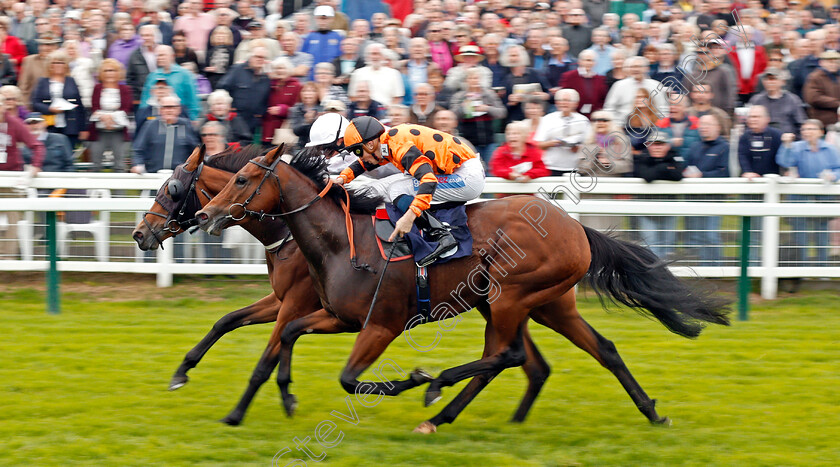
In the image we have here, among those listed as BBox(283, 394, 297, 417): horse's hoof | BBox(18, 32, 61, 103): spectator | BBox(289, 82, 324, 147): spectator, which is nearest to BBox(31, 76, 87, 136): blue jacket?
BBox(18, 32, 61, 103): spectator

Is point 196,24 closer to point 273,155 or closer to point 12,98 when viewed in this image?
point 12,98

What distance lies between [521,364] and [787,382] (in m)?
1.69

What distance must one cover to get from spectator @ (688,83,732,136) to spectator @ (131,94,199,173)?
151 inches

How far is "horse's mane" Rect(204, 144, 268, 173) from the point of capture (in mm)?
5348

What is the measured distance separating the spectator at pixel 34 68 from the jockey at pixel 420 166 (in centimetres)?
475

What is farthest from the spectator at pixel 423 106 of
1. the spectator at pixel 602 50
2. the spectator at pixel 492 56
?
the spectator at pixel 602 50

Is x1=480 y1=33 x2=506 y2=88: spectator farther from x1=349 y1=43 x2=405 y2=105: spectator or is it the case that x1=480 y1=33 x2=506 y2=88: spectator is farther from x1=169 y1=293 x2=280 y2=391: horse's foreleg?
x1=169 y1=293 x2=280 y2=391: horse's foreleg

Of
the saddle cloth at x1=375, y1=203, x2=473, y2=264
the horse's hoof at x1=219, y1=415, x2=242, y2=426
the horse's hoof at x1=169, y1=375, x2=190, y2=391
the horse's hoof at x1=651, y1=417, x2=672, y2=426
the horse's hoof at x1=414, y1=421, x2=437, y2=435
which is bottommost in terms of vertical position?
the horse's hoof at x1=169, y1=375, x2=190, y2=391

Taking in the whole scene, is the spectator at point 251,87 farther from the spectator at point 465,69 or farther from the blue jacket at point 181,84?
the spectator at point 465,69

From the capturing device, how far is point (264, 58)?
27.3 feet

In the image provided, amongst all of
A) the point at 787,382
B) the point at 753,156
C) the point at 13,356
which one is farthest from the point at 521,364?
the point at 753,156

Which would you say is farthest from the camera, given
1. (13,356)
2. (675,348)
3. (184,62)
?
(184,62)

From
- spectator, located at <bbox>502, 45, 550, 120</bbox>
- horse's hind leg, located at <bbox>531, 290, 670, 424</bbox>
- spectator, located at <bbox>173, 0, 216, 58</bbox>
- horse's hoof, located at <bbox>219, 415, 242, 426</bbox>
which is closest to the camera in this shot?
horse's hoof, located at <bbox>219, 415, 242, 426</bbox>

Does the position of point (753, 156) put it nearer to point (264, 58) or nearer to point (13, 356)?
point (264, 58)
